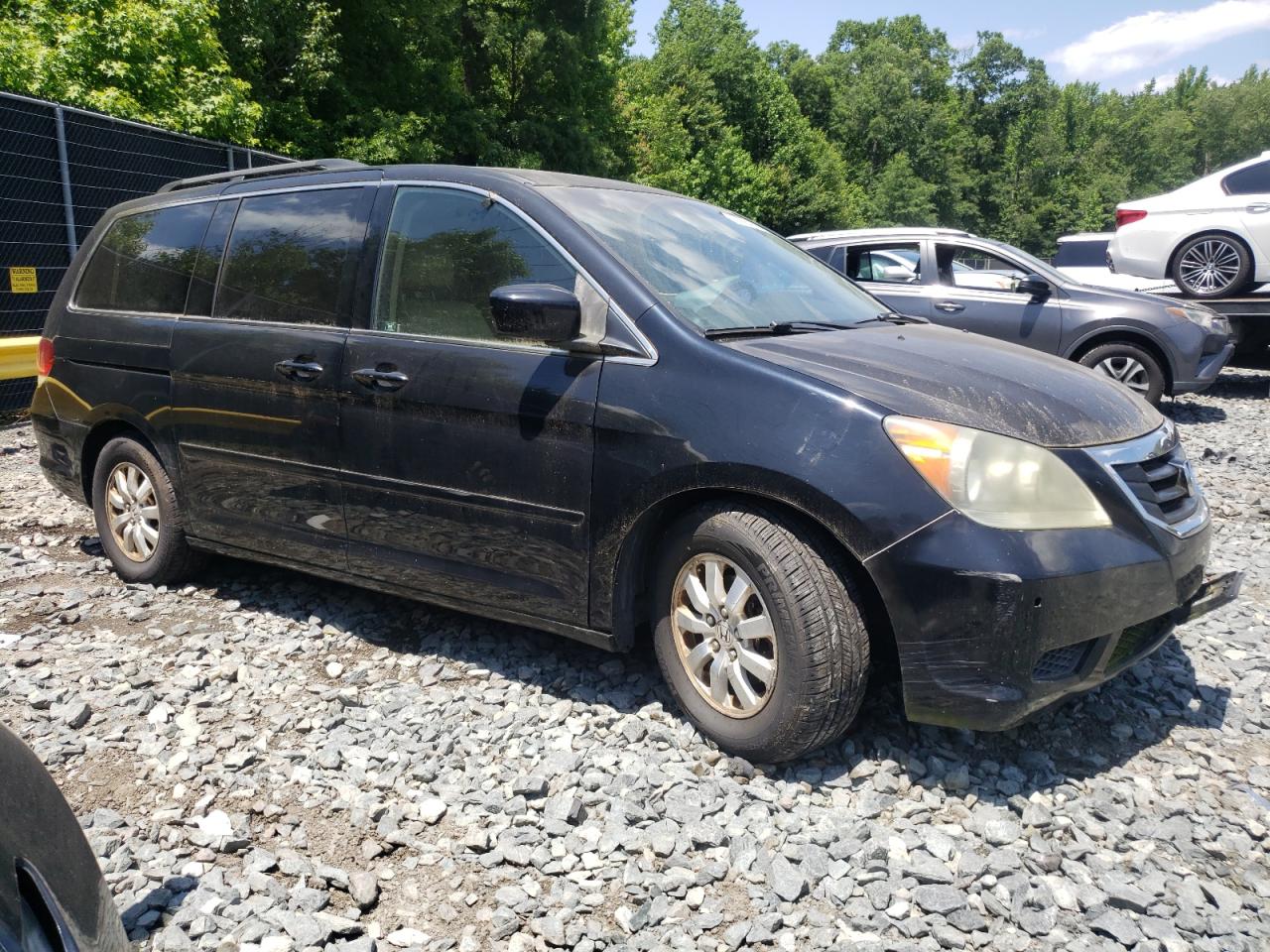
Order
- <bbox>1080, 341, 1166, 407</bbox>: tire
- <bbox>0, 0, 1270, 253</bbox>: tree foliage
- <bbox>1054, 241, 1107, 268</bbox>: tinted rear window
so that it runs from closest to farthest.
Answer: <bbox>1080, 341, 1166, 407</bbox>: tire < <bbox>0, 0, 1270, 253</bbox>: tree foliage < <bbox>1054, 241, 1107, 268</bbox>: tinted rear window

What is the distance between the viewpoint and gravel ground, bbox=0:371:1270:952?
2418 mm

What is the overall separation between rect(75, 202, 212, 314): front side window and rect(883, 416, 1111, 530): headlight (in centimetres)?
333

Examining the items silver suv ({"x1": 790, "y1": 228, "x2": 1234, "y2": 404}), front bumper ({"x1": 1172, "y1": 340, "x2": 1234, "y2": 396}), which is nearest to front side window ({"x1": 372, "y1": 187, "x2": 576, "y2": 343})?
silver suv ({"x1": 790, "y1": 228, "x2": 1234, "y2": 404})

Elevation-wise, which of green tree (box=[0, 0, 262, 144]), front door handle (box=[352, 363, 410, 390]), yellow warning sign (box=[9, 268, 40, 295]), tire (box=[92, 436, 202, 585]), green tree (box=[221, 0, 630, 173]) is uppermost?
green tree (box=[221, 0, 630, 173])

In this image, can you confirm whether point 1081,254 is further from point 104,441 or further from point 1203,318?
point 104,441

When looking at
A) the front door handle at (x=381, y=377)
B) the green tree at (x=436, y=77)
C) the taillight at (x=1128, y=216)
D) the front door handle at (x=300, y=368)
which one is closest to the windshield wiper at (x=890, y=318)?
the front door handle at (x=381, y=377)

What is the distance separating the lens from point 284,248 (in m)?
4.09

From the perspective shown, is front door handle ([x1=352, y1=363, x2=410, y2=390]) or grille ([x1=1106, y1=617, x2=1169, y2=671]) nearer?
grille ([x1=1106, y1=617, x2=1169, y2=671])

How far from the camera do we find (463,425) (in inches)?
136

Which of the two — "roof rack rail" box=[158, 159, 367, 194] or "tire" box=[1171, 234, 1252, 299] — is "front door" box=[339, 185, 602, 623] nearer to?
"roof rack rail" box=[158, 159, 367, 194]

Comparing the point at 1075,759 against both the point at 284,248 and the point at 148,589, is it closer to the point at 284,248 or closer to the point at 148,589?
the point at 284,248

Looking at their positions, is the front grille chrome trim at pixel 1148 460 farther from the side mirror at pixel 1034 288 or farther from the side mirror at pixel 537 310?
the side mirror at pixel 1034 288

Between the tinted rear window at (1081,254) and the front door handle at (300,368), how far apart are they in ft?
74.7

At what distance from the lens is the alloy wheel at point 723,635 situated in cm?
295
